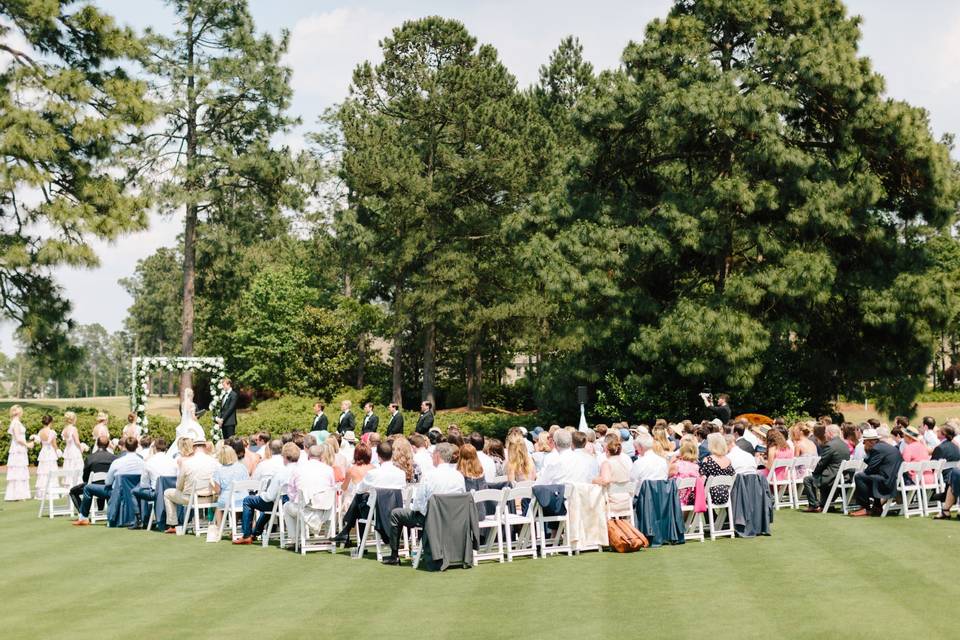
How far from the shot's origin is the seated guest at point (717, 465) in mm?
13586

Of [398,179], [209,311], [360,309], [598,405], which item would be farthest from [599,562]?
[209,311]

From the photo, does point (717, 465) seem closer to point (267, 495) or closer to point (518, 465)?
point (518, 465)

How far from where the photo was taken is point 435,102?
44.0 m

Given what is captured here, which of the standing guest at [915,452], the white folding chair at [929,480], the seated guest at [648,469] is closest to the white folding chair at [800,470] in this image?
the standing guest at [915,452]

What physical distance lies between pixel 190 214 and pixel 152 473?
25.3m

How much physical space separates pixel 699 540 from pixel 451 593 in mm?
4569

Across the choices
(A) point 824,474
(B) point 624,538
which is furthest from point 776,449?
(B) point 624,538

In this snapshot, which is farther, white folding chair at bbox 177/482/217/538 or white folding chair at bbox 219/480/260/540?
white folding chair at bbox 177/482/217/538

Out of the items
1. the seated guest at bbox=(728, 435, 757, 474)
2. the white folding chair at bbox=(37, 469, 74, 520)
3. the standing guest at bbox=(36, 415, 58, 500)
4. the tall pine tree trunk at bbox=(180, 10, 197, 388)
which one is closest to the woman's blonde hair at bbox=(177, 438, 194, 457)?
the white folding chair at bbox=(37, 469, 74, 520)

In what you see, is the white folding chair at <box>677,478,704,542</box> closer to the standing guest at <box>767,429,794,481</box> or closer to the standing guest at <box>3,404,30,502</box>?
the standing guest at <box>767,429,794,481</box>

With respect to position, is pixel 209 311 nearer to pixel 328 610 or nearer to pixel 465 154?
pixel 465 154

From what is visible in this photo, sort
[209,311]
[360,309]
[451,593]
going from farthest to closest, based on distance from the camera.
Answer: [209,311] → [360,309] → [451,593]

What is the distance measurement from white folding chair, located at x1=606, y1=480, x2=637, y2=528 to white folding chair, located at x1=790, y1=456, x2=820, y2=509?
4.31 meters

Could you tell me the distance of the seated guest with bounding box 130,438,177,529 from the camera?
15.0 m
